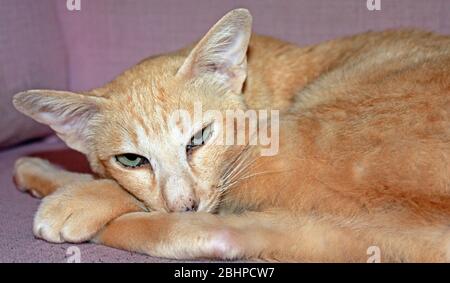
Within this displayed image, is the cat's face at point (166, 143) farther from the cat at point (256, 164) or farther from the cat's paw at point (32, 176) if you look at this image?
the cat's paw at point (32, 176)

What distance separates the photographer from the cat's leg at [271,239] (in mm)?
1238

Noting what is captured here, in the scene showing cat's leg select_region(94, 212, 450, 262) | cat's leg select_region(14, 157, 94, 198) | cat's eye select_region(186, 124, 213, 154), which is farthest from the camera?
cat's leg select_region(14, 157, 94, 198)

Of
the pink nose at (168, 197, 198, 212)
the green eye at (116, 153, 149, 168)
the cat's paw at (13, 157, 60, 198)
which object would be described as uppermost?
the green eye at (116, 153, 149, 168)

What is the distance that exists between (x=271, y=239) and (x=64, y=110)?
0.63 metres

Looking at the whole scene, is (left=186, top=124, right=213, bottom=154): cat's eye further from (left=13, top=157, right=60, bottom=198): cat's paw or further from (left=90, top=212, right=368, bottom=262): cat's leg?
(left=13, top=157, right=60, bottom=198): cat's paw

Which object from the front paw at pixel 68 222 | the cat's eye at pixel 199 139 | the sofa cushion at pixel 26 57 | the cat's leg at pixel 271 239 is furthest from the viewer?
the sofa cushion at pixel 26 57

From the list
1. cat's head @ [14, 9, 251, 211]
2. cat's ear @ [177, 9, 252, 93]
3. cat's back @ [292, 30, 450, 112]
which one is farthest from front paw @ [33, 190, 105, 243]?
cat's back @ [292, 30, 450, 112]

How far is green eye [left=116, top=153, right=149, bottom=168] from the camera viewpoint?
1.47 metres

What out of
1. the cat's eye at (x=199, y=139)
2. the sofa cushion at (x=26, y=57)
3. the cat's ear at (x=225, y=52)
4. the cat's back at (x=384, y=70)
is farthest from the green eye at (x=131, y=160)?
the sofa cushion at (x=26, y=57)

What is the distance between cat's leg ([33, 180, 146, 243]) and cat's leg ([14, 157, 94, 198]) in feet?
0.76

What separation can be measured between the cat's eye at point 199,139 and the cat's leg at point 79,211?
0.18m

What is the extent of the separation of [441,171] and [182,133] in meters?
0.57

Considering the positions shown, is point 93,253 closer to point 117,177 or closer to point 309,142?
point 117,177

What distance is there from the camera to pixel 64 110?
1.55 metres
